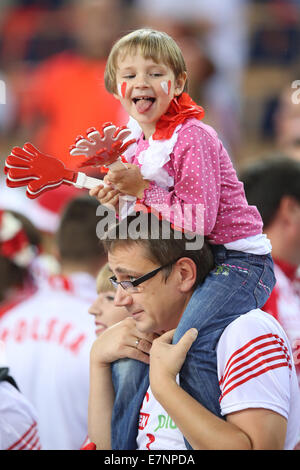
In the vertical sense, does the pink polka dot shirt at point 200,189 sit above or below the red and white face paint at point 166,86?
below

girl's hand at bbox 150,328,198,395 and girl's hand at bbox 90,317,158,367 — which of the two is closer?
girl's hand at bbox 150,328,198,395

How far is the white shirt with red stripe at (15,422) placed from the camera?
238 cm

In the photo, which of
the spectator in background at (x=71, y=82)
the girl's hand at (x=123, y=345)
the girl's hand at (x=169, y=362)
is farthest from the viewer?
the spectator in background at (x=71, y=82)

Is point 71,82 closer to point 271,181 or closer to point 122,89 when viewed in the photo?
point 271,181

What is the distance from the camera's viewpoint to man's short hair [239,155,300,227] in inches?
121

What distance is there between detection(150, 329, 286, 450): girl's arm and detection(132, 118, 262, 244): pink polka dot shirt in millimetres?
380

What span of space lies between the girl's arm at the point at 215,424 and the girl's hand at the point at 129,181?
44 cm

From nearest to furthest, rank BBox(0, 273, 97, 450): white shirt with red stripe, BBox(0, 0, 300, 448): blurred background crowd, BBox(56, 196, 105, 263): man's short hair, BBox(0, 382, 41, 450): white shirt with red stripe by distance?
BBox(0, 382, 41, 450): white shirt with red stripe, BBox(0, 273, 97, 450): white shirt with red stripe, BBox(56, 196, 105, 263): man's short hair, BBox(0, 0, 300, 448): blurred background crowd

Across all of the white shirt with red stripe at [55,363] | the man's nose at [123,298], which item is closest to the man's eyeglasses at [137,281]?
the man's nose at [123,298]

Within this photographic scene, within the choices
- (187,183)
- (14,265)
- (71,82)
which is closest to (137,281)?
(187,183)

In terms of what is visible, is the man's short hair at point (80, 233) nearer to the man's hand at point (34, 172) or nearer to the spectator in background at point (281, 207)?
the spectator in background at point (281, 207)

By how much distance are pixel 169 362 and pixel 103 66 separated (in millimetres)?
3005

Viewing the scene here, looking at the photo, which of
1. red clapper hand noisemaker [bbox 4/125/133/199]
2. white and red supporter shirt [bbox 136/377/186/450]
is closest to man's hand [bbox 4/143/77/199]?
red clapper hand noisemaker [bbox 4/125/133/199]

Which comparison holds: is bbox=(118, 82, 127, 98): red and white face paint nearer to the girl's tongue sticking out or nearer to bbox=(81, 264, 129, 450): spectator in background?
the girl's tongue sticking out
